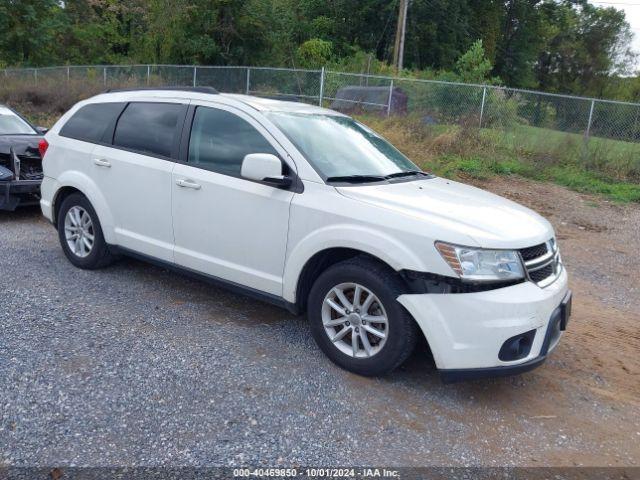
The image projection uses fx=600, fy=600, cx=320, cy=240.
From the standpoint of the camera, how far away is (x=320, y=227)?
4.02 m

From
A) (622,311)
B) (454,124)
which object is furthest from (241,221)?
(454,124)

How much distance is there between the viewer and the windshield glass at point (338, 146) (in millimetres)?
4418

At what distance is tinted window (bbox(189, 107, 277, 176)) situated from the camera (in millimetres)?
4543

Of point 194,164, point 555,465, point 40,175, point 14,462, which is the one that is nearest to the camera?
point 14,462

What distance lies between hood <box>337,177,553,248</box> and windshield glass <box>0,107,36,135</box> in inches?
259

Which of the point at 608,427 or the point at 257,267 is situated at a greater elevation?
the point at 257,267

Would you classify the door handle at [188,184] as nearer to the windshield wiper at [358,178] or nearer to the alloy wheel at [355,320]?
the windshield wiper at [358,178]

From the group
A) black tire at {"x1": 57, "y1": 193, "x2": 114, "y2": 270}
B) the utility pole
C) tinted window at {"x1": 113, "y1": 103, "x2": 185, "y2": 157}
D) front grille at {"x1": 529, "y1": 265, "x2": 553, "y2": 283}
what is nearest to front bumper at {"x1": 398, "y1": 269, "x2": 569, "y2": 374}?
front grille at {"x1": 529, "y1": 265, "x2": 553, "y2": 283}

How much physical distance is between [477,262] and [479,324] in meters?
0.36

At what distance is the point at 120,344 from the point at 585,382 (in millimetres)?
3285

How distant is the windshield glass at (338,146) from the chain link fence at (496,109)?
20.7 ft

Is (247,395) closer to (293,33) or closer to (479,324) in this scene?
(479,324)

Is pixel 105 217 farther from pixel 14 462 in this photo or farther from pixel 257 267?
pixel 14 462

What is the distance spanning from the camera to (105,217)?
214 inches
